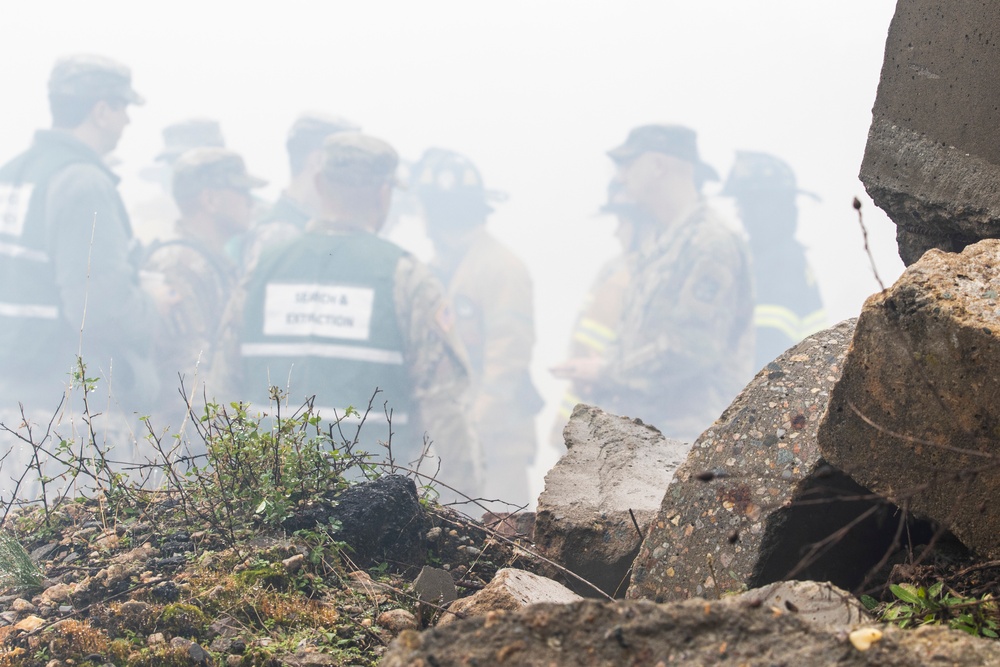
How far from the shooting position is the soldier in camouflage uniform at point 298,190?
14.1 m

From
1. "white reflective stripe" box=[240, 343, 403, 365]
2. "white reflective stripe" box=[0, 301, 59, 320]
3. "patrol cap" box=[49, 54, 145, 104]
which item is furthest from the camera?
"patrol cap" box=[49, 54, 145, 104]

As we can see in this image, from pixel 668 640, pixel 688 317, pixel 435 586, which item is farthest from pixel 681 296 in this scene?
pixel 668 640

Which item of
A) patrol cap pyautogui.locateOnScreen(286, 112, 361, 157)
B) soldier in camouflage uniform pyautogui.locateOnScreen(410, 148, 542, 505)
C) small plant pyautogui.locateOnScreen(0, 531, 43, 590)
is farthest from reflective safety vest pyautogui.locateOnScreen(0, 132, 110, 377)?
small plant pyautogui.locateOnScreen(0, 531, 43, 590)

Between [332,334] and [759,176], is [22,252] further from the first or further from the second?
[759,176]

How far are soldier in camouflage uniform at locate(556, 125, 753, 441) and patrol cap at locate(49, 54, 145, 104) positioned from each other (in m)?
7.31

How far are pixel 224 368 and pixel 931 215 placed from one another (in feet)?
27.8

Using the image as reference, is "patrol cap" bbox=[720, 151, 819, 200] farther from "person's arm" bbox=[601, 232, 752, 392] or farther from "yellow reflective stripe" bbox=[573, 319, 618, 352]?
"person's arm" bbox=[601, 232, 752, 392]

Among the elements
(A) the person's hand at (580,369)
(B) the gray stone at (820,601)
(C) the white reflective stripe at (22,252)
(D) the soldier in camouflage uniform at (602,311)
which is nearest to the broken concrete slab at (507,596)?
(B) the gray stone at (820,601)

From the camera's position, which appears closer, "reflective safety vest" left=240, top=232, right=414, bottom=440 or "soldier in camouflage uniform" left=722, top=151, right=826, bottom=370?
"reflective safety vest" left=240, top=232, right=414, bottom=440

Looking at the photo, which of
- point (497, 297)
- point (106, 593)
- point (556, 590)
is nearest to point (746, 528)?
point (556, 590)

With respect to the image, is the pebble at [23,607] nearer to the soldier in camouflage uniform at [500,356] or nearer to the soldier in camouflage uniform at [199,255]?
the soldier in camouflage uniform at [199,255]

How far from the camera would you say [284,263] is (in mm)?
10430

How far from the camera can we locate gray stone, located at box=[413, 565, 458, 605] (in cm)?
293

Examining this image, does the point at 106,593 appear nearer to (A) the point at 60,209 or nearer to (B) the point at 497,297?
(A) the point at 60,209
